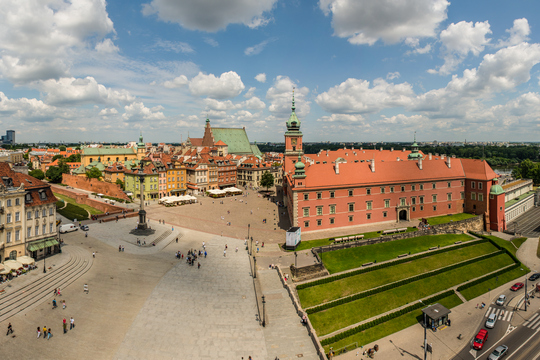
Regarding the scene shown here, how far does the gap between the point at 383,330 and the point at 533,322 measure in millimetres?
19467

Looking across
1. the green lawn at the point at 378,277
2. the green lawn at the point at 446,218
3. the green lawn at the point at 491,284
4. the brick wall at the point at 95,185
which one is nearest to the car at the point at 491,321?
the green lawn at the point at 491,284

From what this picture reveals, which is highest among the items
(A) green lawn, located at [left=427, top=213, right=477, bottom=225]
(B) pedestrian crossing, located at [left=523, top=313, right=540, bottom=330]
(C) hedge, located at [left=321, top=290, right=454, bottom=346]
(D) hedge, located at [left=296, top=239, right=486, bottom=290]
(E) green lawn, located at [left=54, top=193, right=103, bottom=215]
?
(E) green lawn, located at [left=54, top=193, right=103, bottom=215]

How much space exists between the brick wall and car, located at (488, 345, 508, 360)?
83.4 m

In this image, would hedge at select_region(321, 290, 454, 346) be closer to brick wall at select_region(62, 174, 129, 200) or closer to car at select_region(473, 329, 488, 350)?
car at select_region(473, 329, 488, 350)

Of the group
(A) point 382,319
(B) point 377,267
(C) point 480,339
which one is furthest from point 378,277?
(C) point 480,339

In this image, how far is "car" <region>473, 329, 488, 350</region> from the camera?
111 ft

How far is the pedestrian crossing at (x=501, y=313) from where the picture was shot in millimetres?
39906

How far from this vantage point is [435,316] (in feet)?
121

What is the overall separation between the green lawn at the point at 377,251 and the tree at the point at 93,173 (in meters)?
88.4

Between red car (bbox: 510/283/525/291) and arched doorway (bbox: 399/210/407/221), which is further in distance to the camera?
arched doorway (bbox: 399/210/407/221)

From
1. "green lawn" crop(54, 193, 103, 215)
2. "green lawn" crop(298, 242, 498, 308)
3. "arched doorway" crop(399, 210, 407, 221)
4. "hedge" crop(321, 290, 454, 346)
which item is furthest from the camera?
"green lawn" crop(54, 193, 103, 215)

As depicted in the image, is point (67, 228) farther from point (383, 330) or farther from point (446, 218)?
point (446, 218)

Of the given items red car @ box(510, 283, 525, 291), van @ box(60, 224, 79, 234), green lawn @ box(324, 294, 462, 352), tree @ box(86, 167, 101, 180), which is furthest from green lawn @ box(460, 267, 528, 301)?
tree @ box(86, 167, 101, 180)

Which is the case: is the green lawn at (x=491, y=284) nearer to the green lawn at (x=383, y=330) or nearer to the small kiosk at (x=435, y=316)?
the green lawn at (x=383, y=330)
